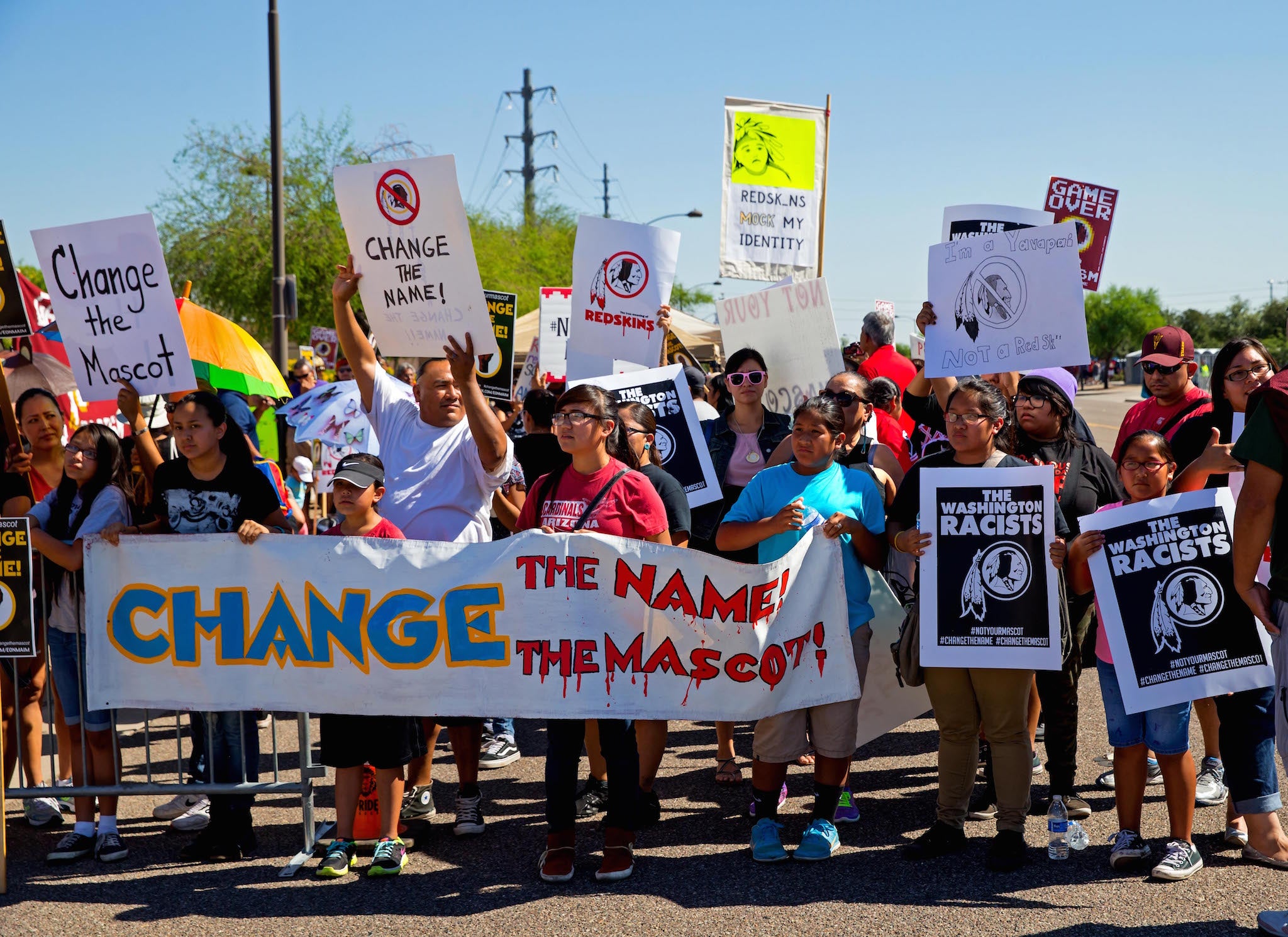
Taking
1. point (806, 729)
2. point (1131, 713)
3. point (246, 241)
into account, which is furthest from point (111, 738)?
point (246, 241)

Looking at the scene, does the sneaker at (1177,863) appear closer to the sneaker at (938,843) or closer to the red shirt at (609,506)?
the sneaker at (938,843)

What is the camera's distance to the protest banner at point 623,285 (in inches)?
299

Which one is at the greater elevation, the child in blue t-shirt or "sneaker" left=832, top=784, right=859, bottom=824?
the child in blue t-shirt

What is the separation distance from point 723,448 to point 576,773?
235 cm

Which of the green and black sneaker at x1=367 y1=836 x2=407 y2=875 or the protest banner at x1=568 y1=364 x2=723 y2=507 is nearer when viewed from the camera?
the green and black sneaker at x1=367 y1=836 x2=407 y2=875

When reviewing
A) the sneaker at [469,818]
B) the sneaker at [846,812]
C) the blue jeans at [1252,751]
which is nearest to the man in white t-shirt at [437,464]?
the sneaker at [469,818]

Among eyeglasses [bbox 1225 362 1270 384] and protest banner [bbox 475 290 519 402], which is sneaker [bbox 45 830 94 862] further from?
eyeglasses [bbox 1225 362 1270 384]

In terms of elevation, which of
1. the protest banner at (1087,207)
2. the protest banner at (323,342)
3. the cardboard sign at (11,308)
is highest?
the protest banner at (323,342)

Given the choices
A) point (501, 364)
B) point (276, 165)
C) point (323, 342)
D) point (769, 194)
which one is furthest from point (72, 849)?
point (323, 342)

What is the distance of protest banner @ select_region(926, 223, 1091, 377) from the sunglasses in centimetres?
88

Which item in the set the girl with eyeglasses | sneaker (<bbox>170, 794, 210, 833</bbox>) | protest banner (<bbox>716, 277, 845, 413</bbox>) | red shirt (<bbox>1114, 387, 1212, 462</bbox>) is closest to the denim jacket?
protest banner (<bbox>716, 277, 845, 413</bbox>)

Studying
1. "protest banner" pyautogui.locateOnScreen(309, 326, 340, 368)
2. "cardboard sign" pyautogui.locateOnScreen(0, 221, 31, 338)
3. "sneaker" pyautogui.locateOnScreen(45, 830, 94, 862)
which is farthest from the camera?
"protest banner" pyautogui.locateOnScreen(309, 326, 340, 368)

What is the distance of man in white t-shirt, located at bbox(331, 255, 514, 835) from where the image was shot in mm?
5098

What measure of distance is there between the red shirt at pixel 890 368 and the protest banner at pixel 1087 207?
154cm
